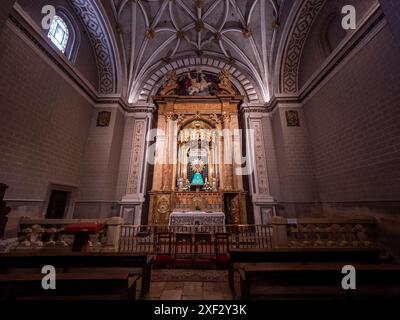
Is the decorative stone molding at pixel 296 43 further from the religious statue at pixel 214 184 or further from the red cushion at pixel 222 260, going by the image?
the red cushion at pixel 222 260

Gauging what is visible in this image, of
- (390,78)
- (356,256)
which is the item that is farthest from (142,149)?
(390,78)

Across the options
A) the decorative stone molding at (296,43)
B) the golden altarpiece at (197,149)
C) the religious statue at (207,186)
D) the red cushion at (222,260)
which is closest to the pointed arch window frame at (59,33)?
the golden altarpiece at (197,149)

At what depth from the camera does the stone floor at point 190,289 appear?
3.13 meters

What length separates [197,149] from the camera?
34.4 feet

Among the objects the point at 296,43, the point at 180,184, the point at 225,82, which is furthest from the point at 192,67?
the point at 180,184

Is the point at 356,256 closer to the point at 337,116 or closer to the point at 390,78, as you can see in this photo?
the point at 390,78

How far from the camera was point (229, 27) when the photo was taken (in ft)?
33.2

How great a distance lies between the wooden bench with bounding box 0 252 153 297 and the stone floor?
380 mm

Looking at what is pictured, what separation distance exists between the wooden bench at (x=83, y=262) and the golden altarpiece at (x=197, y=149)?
541 centimetres

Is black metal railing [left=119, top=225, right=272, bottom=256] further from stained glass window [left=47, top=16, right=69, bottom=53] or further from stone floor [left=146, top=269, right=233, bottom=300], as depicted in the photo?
stained glass window [left=47, top=16, right=69, bottom=53]

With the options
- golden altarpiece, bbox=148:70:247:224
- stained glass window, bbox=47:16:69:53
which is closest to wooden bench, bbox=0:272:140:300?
golden altarpiece, bbox=148:70:247:224

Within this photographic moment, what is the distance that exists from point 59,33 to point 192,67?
7.01 metres

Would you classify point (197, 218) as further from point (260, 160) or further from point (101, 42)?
point (101, 42)

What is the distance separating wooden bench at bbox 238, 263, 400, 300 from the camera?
2199mm
